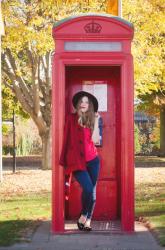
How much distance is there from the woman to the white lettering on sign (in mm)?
402

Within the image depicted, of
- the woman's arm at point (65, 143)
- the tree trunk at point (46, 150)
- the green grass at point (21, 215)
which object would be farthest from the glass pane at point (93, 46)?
the tree trunk at point (46, 150)

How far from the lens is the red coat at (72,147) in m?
8.07

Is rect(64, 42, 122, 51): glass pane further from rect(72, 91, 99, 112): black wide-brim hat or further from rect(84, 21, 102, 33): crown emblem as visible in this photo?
rect(72, 91, 99, 112): black wide-brim hat

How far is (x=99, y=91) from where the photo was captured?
900 cm

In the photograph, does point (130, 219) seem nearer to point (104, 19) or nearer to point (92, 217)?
point (92, 217)

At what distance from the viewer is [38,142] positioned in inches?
1394

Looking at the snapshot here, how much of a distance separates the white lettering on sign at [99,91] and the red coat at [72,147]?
2.76 feet

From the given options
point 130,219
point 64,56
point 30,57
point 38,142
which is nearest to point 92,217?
point 130,219

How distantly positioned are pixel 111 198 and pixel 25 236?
1673mm

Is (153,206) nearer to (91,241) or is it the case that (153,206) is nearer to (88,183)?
(88,183)

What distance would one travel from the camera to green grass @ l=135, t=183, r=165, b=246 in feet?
28.0

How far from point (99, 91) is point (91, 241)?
235 centimetres

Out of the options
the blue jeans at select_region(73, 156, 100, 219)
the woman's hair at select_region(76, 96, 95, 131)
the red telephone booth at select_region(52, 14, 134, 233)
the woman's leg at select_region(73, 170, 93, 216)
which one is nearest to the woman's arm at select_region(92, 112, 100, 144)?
the woman's hair at select_region(76, 96, 95, 131)

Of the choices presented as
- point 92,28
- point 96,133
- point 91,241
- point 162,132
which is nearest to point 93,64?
point 92,28
